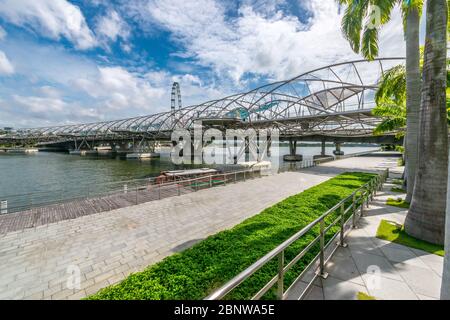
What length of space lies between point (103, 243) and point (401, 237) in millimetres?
8720

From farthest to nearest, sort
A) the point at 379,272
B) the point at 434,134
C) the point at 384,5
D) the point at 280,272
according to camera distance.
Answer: the point at 384,5 < the point at 434,134 < the point at 379,272 < the point at 280,272

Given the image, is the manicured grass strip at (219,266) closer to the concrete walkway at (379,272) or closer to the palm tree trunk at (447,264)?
the concrete walkway at (379,272)

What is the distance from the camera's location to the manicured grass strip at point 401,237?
4.93 metres

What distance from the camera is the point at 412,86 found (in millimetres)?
8453

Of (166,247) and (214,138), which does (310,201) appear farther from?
(214,138)

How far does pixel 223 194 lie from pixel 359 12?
11031mm

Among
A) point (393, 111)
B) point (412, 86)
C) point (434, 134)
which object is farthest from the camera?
point (393, 111)

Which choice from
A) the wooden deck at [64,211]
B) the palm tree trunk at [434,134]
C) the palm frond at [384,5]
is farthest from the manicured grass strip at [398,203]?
the wooden deck at [64,211]

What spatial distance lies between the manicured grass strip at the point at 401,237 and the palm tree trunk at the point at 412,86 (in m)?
3.43

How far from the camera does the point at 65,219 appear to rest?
823cm

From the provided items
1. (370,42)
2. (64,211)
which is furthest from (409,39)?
(64,211)

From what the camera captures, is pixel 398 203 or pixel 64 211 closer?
pixel 398 203

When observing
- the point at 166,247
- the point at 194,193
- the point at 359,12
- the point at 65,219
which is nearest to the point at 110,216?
the point at 65,219

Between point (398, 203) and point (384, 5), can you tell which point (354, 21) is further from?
point (398, 203)
